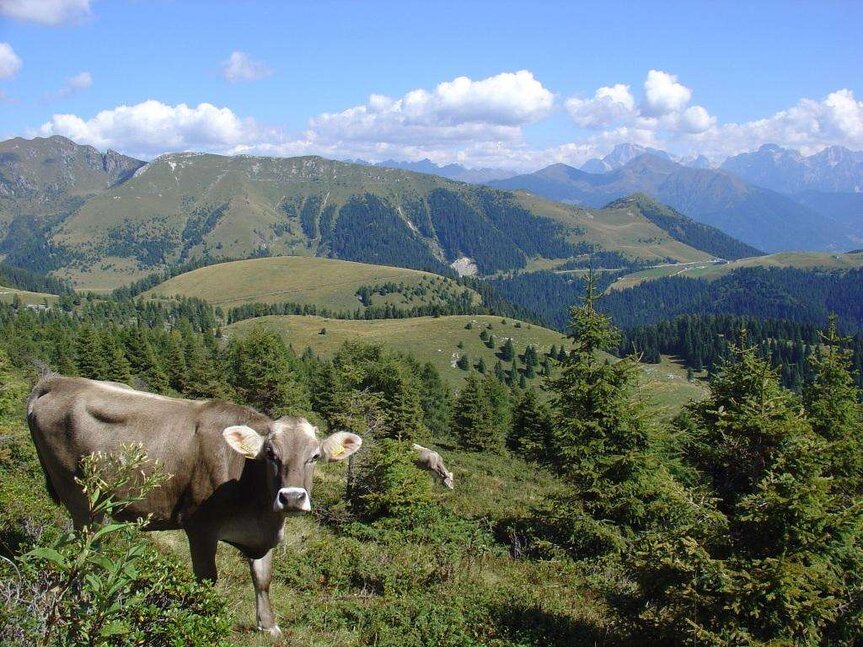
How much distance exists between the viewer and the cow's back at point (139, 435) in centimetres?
819

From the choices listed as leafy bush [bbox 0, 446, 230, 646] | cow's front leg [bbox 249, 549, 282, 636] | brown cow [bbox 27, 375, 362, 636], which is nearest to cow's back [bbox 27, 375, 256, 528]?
brown cow [bbox 27, 375, 362, 636]

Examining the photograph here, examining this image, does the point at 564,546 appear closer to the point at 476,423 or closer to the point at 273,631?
the point at 273,631

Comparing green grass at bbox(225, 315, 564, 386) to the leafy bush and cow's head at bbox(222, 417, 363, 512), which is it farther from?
the leafy bush

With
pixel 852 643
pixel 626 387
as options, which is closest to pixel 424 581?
pixel 852 643

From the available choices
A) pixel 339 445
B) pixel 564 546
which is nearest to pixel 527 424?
pixel 564 546

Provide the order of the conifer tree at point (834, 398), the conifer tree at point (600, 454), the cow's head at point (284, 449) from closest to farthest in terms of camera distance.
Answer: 1. the cow's head at point (284, 449)
2. the conifer tree at point (600, 454)
3. the conifer tree at point (834, 398)

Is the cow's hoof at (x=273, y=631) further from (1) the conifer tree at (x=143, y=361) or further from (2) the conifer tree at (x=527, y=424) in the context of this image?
(1) the conifer tree at (x=143, y=361)

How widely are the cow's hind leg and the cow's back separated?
0.39 m

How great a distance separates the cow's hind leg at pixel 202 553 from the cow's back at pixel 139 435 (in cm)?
39

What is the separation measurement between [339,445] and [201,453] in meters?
2.12

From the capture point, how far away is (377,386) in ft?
180

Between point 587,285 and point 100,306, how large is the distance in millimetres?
208551

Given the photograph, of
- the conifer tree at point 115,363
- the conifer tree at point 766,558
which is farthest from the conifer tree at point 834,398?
the conifer tree at point 115,363

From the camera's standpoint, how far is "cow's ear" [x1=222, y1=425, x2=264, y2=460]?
738 centimetres
